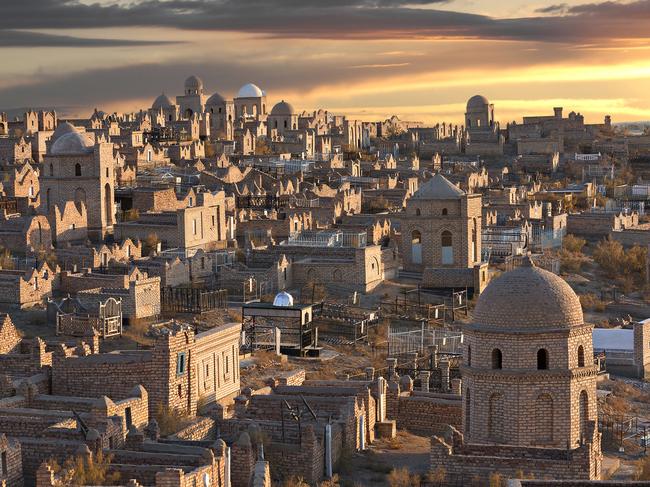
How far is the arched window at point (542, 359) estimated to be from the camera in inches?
853

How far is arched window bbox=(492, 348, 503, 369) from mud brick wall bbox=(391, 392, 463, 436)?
4068 mm

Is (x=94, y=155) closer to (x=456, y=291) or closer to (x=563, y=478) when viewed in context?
(x=456, y=291)

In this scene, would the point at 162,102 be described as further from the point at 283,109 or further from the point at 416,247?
the point at 416,247

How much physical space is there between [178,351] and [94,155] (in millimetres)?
25069

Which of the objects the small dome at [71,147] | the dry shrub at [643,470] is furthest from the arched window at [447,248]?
the dry shrub at [643,470]

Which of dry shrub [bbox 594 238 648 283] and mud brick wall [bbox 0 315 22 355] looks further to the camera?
dry shrub [bbox 594 238 648 283]

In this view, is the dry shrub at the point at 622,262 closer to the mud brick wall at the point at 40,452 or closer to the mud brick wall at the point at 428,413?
the mud brick wall at the point at 428,413

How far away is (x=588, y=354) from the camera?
22062 millimetres

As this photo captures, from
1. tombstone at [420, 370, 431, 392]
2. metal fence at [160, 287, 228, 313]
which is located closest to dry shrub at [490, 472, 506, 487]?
tombstone at [420, 370, 431, 392]

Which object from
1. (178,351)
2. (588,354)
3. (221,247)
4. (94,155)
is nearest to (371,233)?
(221,247)

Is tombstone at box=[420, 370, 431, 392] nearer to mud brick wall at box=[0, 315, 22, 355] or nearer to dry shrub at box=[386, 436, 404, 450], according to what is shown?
dry shrub at box=[386, 436, 404, 450]

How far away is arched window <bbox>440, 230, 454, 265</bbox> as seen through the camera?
146ft

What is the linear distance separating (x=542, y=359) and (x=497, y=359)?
0.65 m

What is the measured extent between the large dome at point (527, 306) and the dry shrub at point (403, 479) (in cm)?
236
